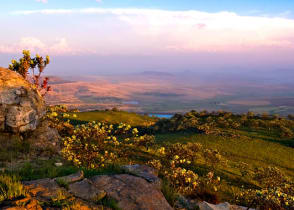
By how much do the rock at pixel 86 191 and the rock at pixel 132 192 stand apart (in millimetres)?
261

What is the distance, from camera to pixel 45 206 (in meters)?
7.27

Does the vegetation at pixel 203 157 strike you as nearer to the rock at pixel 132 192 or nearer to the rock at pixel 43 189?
the rock at pixel 43 189

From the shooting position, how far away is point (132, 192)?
9.09 metres

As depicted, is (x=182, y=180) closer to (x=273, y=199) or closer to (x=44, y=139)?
(x=273, y=199)

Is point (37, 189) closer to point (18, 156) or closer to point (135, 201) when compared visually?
point (135, 201)

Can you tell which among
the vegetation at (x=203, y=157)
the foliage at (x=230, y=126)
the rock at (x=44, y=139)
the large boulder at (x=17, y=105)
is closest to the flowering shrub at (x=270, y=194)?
the vegetation at (x=203, y=157)

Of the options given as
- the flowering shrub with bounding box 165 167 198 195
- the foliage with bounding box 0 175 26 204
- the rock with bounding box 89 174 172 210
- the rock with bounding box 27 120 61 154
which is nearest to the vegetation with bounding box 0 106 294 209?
the flowering shrub with bounding box 165 167 198 195

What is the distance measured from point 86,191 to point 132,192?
182cm

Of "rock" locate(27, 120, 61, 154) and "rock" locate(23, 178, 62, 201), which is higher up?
"rock" locate(23, 178, 62, 201)

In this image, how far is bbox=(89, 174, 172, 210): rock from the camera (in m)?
8.48

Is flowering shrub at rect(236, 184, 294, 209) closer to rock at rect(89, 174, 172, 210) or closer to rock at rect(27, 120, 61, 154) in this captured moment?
rock at rect(89, 174, 172, 210)

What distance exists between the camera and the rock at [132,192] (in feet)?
27.8

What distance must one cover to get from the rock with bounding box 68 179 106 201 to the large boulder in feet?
35.2

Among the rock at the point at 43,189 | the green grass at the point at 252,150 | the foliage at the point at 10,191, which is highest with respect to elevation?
the foliage at the point at 10,191
